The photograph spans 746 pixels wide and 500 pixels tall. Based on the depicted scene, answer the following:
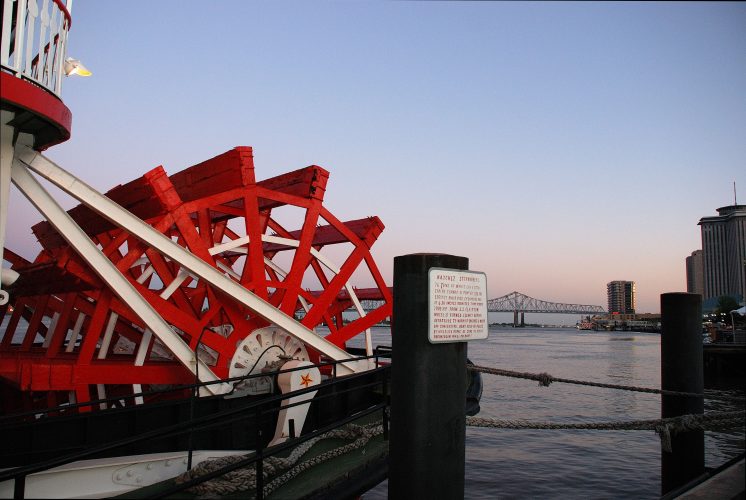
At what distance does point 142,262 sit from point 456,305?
239 inches

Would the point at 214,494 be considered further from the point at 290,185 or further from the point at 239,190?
the point at 290,185

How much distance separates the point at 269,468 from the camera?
3836mm

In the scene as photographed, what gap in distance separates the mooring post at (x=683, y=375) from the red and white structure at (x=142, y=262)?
10.7ft

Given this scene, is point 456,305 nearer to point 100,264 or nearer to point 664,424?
point 664,424

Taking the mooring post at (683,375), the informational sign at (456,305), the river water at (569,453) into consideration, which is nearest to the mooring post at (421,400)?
the informational sign at (456,305)

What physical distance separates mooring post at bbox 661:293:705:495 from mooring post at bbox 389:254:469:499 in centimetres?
204

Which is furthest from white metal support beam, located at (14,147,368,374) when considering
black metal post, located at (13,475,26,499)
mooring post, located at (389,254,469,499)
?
mooring post, located at (389,254,469,499)

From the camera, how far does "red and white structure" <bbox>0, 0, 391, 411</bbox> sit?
151 inches

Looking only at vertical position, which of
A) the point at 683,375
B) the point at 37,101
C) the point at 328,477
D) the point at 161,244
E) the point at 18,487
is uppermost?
the point at 37,101

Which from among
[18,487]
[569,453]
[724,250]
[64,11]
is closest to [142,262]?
[64,11]

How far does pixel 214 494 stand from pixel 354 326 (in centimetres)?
425

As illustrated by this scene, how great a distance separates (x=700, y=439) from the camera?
13.0 feet

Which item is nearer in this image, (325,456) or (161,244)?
(325,456)

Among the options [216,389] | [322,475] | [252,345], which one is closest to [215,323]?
[252,345]
